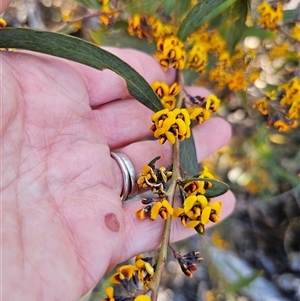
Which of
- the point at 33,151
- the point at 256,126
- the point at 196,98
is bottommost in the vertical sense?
the point at 256,126

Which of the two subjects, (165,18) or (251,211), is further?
(251,211)

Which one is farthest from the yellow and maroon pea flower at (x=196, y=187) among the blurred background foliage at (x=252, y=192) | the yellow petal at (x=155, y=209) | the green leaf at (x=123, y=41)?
the blurred background foliage at (x=252, y=192)

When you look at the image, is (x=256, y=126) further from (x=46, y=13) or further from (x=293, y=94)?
(x=46, y=13)

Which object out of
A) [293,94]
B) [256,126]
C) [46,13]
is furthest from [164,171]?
[46,13]

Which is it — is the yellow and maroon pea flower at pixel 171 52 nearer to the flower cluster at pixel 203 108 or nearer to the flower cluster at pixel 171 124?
the flower cluster at pixel 203 108

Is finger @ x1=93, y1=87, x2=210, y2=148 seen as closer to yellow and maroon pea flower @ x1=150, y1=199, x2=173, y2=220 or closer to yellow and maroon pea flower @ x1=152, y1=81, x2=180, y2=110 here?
yellow and maroon pea flower @ x1=152, y1=81, x2=180, y2=110

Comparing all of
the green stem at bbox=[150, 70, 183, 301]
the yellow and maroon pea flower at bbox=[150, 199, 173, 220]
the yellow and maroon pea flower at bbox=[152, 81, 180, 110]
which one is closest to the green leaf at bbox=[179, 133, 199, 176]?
the green stem at bbox=[150, 70, 183, 301]
